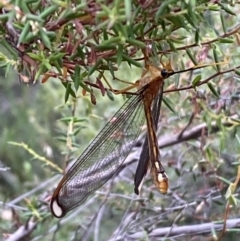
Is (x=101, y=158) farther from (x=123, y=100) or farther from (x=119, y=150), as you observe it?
(x=123, y=100)

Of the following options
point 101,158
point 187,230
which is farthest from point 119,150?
point 187,230

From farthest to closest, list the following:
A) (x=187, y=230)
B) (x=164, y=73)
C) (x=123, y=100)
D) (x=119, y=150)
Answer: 1. (x=123, y=100)
2. (x=187, y=230)
3. (x=119, y=150)
4. (x=164, y=73)

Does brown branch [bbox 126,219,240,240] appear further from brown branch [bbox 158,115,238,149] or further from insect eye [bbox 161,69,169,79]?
insect eye [bbox 161,69,169,79]

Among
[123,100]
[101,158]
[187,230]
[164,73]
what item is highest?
[164,73]

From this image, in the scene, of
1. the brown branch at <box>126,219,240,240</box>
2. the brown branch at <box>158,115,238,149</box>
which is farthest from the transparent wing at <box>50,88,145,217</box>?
the brown branch at <box>158,115,238,149</box>

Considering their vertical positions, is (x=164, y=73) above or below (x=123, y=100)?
above

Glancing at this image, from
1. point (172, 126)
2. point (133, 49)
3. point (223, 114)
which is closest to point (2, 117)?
point (172, 126)

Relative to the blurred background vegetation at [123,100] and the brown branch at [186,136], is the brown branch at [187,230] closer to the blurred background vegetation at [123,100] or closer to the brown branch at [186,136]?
the blurred background vegetation at [123,100]

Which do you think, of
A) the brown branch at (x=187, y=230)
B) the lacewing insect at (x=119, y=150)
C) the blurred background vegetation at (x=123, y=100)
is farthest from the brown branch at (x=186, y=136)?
the lacewing insect at (x=119, y=150)

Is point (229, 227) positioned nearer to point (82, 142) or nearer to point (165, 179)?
point (165, 179)
